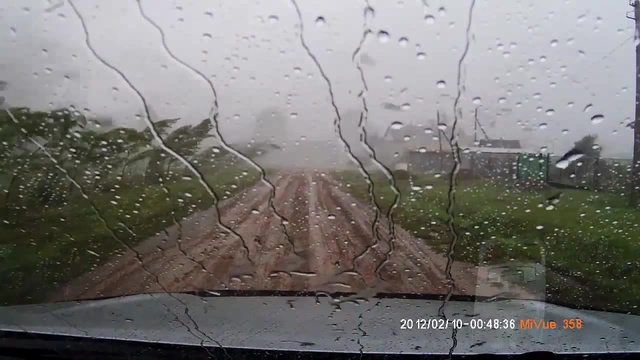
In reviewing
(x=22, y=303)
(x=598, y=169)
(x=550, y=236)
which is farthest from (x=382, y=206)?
(x=22, y=303)

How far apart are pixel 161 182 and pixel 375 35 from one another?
2.05 m

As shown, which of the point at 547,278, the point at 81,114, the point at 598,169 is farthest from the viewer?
the point at 81,114

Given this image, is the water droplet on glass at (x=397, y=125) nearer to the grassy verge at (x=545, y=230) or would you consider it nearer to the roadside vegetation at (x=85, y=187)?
the grassy verge at (x=545, y=230)

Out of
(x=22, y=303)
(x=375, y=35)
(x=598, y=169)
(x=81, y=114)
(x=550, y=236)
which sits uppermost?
(x=375, y=35)

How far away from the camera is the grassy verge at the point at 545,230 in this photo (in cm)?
544

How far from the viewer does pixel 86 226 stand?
19.9ft

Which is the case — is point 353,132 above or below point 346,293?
above

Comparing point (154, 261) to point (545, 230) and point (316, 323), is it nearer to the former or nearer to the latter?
point (316, 323)

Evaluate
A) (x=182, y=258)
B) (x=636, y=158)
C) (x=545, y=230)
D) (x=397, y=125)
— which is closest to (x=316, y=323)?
(x=182, y=258)

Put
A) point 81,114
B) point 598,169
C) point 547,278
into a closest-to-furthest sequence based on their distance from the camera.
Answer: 1. point 547,278
2. point 598,169
3. point 81,114

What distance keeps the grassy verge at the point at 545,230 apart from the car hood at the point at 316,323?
0.21 m

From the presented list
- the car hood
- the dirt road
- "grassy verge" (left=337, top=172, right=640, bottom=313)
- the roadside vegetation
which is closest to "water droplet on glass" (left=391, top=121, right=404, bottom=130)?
"grassy verge" (left=337, top=172, right=640, bottom=313)

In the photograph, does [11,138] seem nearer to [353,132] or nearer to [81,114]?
[81,114]

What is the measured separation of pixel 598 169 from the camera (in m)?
5.74
